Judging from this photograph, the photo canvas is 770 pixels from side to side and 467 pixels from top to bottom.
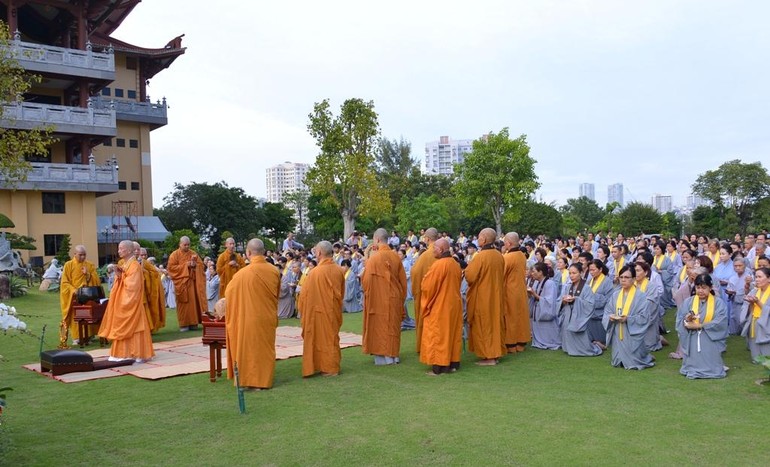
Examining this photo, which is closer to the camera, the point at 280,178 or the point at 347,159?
the point at 347,159

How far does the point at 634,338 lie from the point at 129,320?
25.6ft

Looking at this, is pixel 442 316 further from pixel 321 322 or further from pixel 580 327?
pixel 580 327

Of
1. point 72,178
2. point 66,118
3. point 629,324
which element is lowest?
point 629,324

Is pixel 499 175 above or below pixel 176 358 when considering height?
above

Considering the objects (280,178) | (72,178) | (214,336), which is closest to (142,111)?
(72,178)

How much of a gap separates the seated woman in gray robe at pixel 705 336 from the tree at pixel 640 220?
39977mm

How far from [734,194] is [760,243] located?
42.2 m

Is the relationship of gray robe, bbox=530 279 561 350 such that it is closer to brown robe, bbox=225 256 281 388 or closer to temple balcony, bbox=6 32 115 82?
brown robe, bbox=225 256 281 388

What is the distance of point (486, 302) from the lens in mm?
9531

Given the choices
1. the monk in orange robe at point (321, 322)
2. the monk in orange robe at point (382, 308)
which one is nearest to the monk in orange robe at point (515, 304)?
the monk in orange robe at point (382, 308)

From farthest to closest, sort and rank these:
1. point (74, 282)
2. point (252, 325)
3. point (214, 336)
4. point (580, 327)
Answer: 1. point (74, 282)
2. point (580, 327)
3. point (214, 336)
4. point (252, 325)

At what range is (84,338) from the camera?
40.7ft

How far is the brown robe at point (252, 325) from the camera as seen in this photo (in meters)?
8.23

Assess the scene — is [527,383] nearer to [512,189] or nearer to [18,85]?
[18,85]
